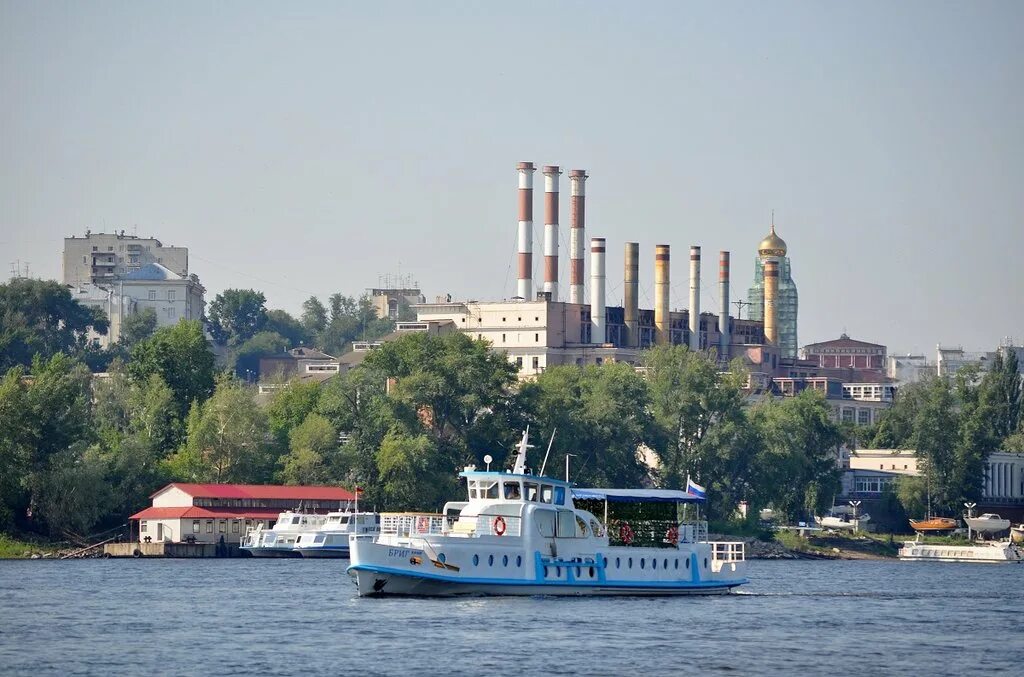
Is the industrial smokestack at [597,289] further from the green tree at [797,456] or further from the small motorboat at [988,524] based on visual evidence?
the small motorboat at [988,524]

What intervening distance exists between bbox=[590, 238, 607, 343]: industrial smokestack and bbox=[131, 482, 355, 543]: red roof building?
64.5 metres

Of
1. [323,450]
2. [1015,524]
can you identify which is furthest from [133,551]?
[1015,524]

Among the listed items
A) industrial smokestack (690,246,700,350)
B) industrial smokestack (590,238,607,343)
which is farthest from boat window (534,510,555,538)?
industrial smokestack (690,246,700,350)

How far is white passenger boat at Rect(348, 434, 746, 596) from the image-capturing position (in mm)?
72125

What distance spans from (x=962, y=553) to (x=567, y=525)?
68.3 metres

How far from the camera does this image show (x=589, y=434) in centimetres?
13262

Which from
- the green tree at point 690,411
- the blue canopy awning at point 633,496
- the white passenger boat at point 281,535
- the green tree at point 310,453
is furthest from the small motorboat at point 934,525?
the blue canopy awning at point 633,496

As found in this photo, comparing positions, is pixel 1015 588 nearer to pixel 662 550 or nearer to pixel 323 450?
pixel 662 550

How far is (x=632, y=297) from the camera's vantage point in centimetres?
18962

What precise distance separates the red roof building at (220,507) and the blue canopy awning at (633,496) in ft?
139

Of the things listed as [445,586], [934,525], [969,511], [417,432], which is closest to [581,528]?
[445,586]

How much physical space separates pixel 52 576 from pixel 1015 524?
8991 centimetres

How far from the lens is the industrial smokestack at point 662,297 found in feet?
623

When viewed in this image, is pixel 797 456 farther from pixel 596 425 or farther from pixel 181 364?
pixel 181 364
